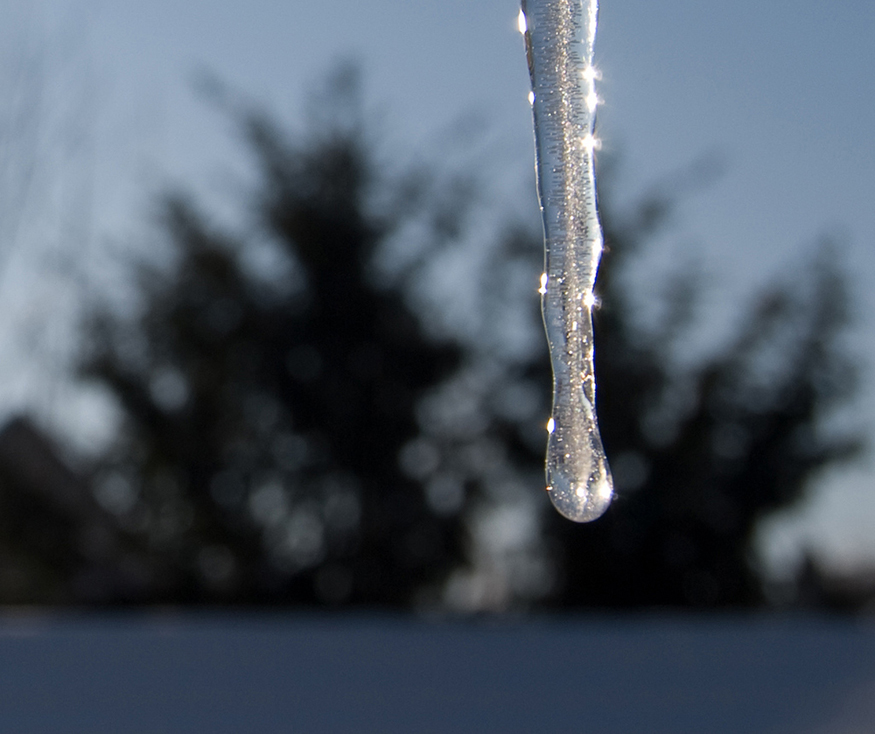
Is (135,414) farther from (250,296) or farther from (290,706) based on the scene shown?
(290,706)

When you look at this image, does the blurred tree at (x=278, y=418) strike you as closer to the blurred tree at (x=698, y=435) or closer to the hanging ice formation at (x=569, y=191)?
the blurred tree at (x=698, y=435)

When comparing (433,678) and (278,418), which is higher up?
(278,418)

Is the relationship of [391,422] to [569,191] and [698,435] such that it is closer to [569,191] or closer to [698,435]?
[698,435]

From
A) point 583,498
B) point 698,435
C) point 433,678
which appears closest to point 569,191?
point 583,498

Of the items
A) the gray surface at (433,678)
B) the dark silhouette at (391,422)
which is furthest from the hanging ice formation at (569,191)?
the dark silhouette at (391,422)

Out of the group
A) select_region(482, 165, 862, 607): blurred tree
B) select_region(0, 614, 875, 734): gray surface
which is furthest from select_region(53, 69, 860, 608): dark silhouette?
select_region(0, 614, 875, 734): gray surface
